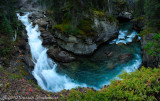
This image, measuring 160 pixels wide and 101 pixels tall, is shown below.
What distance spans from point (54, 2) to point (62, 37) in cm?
966

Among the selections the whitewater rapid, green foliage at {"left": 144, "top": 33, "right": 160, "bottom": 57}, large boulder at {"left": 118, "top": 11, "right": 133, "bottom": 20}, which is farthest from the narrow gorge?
large boulder at {"left": 118, "top": 11, "right": 133, "bottom": 20}

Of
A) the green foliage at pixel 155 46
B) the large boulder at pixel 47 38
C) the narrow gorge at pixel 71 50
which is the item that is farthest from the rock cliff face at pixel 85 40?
the green foliage at pixel 155 46

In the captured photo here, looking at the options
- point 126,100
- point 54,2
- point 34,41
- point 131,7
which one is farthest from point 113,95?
point 131,7

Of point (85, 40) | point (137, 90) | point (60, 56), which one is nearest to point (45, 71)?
point (60, 56)

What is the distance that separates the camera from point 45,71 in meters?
15.5

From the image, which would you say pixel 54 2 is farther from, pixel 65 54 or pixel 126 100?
pixel 126 100

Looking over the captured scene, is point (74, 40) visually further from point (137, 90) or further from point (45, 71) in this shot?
point (137, 90)

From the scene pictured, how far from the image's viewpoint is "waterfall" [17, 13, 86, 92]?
13.6 meters

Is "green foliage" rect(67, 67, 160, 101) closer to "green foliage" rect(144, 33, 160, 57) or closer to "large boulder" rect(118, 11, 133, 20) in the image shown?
"green foliage" rect(144, 33, 160, 57)

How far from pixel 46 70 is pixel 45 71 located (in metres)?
0.31

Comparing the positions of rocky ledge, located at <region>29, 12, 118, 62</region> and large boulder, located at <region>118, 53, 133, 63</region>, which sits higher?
rocky ledge, located at <region>29, 12, 118, 62</region>

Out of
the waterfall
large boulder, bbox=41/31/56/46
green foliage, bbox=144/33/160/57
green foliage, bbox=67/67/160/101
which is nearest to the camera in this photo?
green foliage, bbox=67/67/160/101

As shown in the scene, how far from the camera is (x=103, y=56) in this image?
19.3m

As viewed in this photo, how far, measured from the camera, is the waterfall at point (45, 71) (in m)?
13.6
